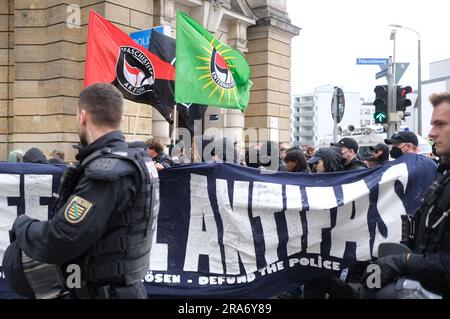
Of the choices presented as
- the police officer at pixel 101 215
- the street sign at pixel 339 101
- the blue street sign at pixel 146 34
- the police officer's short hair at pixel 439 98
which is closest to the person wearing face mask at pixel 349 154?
the blue street sign at pixel 146 34

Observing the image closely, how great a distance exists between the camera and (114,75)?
6477 millimetres

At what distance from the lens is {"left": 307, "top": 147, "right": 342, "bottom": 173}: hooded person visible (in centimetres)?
604

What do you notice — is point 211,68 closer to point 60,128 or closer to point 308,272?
point 308,272

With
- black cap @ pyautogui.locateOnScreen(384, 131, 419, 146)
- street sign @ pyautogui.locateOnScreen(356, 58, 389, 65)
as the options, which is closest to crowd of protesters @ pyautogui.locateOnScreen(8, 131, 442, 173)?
black cap @ pyautogui.locateOnScreen(384, 131, 419, 146)

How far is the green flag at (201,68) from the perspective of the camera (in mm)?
6559

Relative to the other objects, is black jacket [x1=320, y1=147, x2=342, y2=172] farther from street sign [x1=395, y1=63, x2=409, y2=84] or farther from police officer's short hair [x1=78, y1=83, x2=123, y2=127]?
street sign [x1=395, y1=63, x2=409, y2=84]

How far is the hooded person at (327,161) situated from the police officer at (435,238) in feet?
10.6

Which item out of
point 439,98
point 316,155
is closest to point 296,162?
point 316,155

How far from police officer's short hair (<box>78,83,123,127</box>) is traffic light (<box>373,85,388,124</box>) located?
35.0ft

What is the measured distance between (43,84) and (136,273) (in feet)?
31.3

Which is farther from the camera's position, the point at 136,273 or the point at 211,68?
the point at 211,68

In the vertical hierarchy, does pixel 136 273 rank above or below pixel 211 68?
below

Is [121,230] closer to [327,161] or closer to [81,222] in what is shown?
[81,222]
